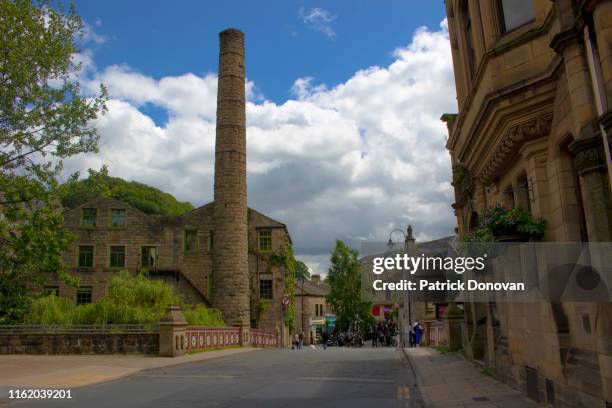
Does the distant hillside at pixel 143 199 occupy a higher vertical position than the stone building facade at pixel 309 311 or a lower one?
higher

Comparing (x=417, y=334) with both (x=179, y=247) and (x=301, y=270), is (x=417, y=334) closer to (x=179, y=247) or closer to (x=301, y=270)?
(x=179, y=247)

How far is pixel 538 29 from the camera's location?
8.16 m

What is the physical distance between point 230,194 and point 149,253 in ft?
31.7

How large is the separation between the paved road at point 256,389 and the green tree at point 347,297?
138 ft

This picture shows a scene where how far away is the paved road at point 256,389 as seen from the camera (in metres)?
9.03

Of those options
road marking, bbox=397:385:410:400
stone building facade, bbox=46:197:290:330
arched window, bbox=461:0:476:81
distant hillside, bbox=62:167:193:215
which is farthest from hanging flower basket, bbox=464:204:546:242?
distant hillside, bbox=62:167:193:215

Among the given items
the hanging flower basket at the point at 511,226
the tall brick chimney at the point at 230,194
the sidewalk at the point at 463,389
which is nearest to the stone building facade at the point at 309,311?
the tall brick chimney at the point at 230,194

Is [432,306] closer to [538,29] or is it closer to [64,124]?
[64,124]

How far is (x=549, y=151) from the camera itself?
26.5ft

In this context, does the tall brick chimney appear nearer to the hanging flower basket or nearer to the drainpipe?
the hanging flower basket

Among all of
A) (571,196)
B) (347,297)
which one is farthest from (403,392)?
(347,297)

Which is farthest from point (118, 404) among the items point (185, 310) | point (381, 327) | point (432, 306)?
point (381, 327)

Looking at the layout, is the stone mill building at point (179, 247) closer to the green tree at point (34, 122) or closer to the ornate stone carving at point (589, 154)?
the green tree at point (34, 122)

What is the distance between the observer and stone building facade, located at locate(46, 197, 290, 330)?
40.5 meters
